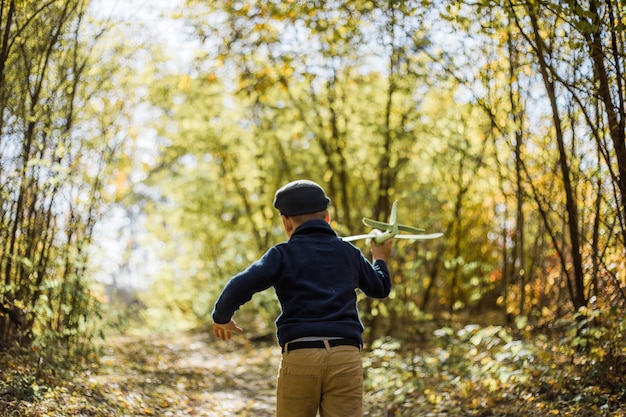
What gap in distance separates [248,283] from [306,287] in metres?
0.26

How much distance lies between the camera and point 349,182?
9.38 m

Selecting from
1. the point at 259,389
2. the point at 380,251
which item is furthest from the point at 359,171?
the point at 380,251

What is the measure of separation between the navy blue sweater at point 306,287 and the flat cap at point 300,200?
0.14 meters

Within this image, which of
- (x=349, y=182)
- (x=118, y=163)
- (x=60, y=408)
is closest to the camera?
(x=60, y=408)

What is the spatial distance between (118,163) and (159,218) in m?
5.43

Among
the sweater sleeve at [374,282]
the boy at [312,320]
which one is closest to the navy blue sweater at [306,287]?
the boy at [312,320]

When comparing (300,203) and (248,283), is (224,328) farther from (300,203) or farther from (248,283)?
(300,203)

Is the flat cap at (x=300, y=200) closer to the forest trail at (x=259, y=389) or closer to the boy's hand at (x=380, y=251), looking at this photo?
the boy's hand at (x=380, y=251)

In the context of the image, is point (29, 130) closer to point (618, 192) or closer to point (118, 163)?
point (118, 163)

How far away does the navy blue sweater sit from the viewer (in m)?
3.01

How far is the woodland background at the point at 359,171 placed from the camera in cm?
481

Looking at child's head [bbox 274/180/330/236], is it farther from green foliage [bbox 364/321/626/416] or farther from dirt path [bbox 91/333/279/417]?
dirt path [bbox 91/333/279/417]

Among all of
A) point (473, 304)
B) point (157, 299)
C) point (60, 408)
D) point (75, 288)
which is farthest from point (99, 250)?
point (157, 299)

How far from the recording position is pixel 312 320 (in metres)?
3.02
